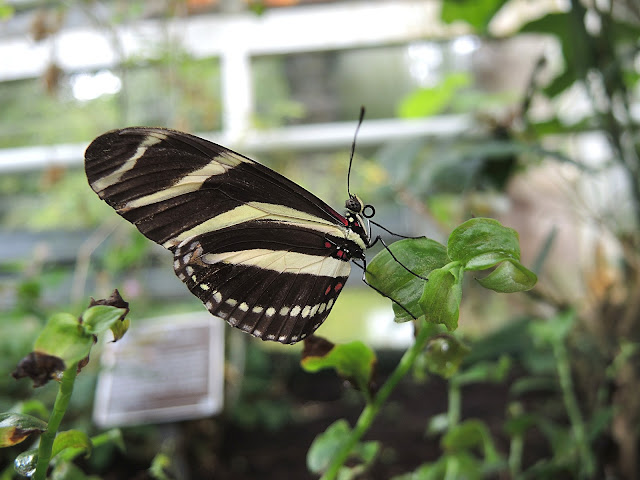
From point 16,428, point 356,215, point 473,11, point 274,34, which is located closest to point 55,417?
point 16,428

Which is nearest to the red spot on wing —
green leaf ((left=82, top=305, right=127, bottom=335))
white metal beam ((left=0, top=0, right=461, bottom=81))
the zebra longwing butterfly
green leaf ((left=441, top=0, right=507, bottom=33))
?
the zebra longwing butterfly

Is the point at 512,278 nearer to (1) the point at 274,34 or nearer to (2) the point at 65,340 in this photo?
(2) the point at 65,340

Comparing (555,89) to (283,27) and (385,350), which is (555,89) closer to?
(385,350)

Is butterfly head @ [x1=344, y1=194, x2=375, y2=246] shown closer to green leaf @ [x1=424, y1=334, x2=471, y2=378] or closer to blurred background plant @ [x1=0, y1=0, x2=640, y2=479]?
green leaf @ [x1=424, y1=334, x2=471, y2=378]

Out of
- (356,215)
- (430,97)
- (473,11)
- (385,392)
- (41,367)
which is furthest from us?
(430,97)

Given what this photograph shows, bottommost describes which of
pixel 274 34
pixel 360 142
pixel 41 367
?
pixel 41 367

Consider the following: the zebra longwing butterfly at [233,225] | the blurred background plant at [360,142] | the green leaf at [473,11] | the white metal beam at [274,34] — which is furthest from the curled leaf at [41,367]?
the white metal beam at [274,34]

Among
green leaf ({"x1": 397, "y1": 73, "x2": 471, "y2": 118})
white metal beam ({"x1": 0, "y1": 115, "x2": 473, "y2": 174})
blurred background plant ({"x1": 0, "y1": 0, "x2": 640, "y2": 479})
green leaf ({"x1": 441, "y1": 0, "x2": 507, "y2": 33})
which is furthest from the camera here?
white metal beam ({"x1": 0, "y1": 115, "x2": 473, "y2": 174})
